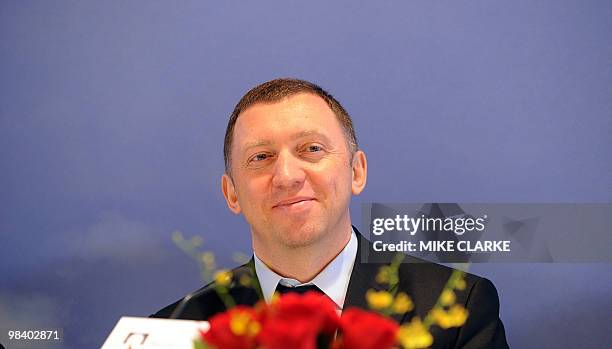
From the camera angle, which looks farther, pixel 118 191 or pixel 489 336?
pixel 118 191

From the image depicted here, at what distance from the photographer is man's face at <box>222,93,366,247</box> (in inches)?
70.0

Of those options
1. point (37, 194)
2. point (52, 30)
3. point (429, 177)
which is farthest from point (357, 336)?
point (52, 30)

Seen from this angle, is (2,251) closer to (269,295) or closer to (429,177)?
(269,295)

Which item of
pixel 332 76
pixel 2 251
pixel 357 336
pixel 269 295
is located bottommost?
pixel 357 336

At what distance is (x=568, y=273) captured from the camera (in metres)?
1.99

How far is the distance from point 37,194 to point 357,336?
1.70 metres

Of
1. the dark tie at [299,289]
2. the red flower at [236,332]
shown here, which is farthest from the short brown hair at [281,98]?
the red flower at [236,332]

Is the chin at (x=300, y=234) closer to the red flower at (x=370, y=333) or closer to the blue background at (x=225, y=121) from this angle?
the blue background at (x=225, y=121)

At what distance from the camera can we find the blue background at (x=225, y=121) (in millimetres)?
2002

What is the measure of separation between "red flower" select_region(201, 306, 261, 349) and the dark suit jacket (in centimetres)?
103

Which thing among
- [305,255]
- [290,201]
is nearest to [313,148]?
[290,201]

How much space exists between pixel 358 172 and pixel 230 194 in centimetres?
38

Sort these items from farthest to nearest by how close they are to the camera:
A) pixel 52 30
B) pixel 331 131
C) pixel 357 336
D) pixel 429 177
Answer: pixel 52 30, pixel 429 177, pixel 331 131, pixel 357 336

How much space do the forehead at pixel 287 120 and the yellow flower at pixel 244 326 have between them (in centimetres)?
108
